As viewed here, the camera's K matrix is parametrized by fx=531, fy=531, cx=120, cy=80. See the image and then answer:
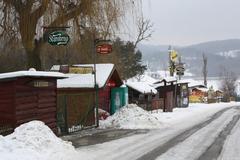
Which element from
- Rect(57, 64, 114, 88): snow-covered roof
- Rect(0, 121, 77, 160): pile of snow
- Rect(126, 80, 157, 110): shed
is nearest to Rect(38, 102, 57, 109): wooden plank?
Rect(0, 121, 77, 160): pile of snow

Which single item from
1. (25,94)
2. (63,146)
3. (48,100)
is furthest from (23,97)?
(63,146)

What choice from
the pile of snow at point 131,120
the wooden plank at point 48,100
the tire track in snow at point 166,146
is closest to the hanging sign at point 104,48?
the pile of snow at point 131,120

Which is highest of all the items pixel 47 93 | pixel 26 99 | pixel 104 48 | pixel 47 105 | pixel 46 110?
pixel 104 48

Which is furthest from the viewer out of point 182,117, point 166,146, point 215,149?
point 182,117

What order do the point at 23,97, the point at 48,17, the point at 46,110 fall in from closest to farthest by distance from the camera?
the point at 23,97 → the point at 46,110 → the point at 48,17

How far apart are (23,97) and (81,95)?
26.5 ft

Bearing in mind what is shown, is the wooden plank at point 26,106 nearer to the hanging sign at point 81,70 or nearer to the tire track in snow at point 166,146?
the tire track in snow at point 166,146

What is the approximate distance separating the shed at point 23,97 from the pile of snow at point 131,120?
6879 millimetres

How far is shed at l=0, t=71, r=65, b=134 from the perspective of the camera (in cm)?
1880

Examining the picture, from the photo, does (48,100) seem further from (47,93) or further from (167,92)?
(167,92)

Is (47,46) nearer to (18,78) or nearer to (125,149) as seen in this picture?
(18,78)

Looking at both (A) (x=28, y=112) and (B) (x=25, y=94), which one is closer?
(B) (x=25, y=94)

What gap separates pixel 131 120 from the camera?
1095 inches

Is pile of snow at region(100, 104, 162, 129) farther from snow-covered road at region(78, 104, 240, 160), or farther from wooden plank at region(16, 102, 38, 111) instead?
wooden plank at region(16, 102, 38, 111)
